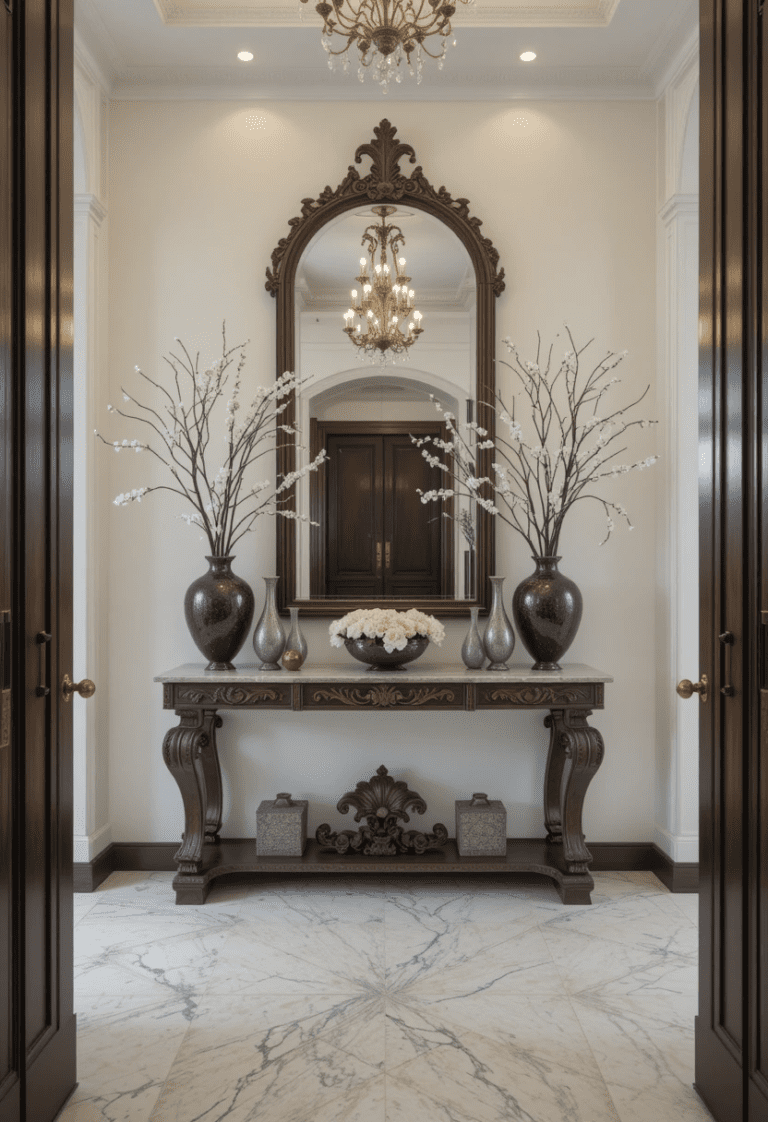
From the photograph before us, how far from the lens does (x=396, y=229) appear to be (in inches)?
146

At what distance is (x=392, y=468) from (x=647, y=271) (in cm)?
138

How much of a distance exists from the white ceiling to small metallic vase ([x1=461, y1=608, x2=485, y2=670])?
2.24 metres

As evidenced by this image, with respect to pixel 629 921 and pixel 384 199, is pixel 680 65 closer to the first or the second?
pixel 384 199

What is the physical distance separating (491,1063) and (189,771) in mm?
1576

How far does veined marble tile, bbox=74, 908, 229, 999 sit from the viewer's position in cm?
264

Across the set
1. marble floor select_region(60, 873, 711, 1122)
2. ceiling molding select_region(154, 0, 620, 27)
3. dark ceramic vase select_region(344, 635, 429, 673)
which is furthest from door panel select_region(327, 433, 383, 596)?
ceiling molding select_region(154, 0, 620, 27)

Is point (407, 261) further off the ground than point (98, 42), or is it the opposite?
point (98, 42)

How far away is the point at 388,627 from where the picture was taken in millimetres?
3309

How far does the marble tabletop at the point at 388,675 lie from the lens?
328 cm

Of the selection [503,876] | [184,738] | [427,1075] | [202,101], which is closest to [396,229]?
[202,101]

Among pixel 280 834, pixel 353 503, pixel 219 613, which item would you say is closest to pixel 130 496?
pixel 219 613

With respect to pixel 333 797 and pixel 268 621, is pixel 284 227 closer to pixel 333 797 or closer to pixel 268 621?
pixel 268 621

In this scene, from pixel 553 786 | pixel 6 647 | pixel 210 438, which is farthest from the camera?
pixel 210 438

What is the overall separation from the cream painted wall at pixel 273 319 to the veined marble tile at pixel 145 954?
641 mm
